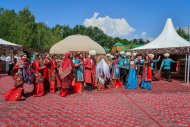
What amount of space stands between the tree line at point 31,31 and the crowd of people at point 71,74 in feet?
73.4

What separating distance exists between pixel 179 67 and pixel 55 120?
12.7 meters

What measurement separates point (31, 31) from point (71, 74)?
31745 mm

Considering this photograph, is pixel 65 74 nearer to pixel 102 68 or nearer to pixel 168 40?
pixel 102 68

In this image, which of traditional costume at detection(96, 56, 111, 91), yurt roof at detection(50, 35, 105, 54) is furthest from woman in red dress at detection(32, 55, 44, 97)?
yurt roof at detection(50, 35, 105, 54)

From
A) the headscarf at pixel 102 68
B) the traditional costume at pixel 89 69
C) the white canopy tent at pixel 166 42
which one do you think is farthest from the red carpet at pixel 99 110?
the white canopy tent at pixel 166 42

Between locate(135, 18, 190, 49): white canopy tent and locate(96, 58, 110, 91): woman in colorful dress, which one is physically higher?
locate(135, 18, 190, 49): white canopy tent

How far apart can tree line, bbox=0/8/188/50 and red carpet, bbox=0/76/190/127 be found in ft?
79.4

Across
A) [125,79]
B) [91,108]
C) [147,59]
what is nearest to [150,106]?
[91,108]

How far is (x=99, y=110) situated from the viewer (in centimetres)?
691

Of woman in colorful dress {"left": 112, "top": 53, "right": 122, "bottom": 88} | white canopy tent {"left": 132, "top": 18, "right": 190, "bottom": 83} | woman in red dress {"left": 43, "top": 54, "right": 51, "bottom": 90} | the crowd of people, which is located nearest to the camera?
the crowd of people

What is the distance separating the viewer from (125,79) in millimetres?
12180

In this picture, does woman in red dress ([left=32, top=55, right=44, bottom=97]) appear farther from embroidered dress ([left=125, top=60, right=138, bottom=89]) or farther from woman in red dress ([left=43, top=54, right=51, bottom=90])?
embroidered dress ([left=125, top=60, right=138, bottom=89])

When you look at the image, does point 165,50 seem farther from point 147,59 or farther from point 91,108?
point 91,108

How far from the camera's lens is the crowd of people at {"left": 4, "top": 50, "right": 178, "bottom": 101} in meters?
8.18
